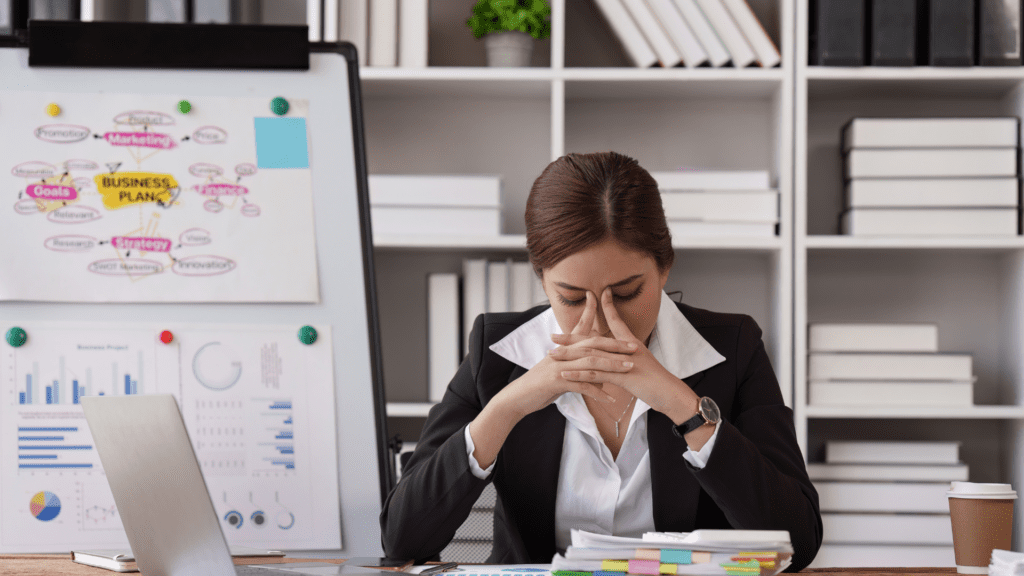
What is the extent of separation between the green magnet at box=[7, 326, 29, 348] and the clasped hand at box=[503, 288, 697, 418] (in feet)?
2.43

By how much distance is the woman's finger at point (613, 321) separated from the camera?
3.57ft

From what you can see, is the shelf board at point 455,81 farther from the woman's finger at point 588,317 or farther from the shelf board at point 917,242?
the woman's finger at point 588,317

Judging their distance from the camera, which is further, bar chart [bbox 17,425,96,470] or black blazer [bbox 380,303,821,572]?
bar chart [bbox 17,425,96,470]

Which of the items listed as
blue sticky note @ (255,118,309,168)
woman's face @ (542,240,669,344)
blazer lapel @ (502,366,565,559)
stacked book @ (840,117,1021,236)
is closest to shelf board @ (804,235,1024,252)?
stacked book @ (840,117,1021,236)

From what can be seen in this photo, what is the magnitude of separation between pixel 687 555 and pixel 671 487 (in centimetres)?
39

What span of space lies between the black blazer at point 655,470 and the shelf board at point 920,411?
2.34 feet

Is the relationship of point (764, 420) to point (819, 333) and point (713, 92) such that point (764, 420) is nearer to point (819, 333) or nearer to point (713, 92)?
point (819, 333)

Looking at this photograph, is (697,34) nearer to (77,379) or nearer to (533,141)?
(533,141)

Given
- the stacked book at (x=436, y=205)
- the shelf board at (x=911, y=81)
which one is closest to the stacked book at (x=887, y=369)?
the shelf board at (x=911, y=81)

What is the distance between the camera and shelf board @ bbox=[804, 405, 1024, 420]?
1.84 meters

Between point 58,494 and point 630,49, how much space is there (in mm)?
1538

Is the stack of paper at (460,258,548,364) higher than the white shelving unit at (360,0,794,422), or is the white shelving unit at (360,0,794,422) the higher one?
the white shelving unit at (360,0,794,422)

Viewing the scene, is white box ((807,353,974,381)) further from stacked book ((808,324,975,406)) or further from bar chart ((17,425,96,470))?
bar chart ((17,425,96,470))

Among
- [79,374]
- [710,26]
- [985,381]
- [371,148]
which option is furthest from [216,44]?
[985,381]
